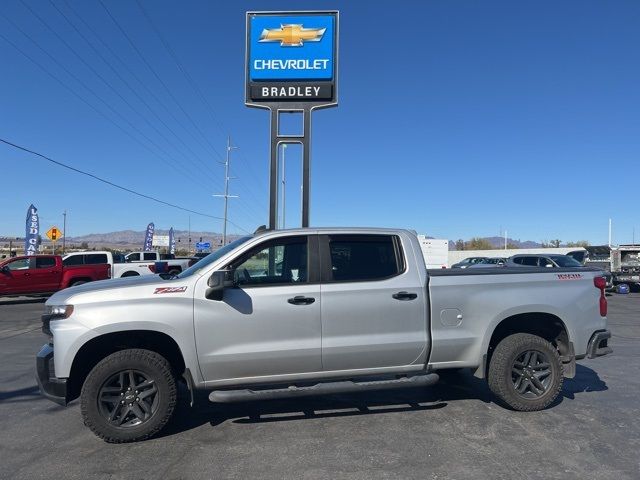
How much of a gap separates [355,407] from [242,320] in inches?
72.1

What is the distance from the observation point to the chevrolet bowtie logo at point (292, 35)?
42.1 ft

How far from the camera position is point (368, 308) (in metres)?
4.91

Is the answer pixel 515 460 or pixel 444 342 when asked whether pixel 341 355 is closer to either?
pixel 444 342

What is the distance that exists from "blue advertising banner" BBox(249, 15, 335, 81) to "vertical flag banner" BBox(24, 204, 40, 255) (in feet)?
76.1

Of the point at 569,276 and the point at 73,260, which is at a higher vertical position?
the point at 569,276

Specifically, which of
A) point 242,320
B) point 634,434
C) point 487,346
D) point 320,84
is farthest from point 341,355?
point 320,84

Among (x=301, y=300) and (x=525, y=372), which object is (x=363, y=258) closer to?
(x=301, y=300)

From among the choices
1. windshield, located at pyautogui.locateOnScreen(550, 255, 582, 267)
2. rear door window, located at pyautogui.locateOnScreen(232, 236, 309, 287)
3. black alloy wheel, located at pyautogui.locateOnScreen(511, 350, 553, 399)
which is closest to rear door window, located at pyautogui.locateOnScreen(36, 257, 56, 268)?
rear door window, located at pyautogui.locateOnScreen(232, 236, 309, 287)

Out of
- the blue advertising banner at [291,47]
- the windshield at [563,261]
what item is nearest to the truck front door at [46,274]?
the blue advertising banner at [291,47]

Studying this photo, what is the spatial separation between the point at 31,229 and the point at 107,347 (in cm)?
2925

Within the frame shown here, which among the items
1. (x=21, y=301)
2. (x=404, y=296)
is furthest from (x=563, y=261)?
(x=21, y=301)

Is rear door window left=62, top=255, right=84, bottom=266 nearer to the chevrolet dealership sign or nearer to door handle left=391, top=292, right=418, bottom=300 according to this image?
the chevrolet dealership sign

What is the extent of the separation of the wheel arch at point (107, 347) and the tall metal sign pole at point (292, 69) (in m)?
8.02

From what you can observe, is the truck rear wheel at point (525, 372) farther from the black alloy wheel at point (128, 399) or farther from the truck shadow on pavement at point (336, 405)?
the black alloy wheel at point (128, 399)
